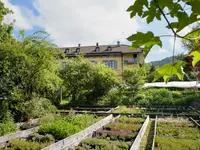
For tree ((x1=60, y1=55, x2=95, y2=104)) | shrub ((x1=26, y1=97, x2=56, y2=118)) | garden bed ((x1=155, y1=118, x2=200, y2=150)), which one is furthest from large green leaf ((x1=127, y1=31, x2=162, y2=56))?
tree ((x1=60, y1=55, x2=95, y2=104))

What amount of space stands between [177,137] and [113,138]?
2404 mm

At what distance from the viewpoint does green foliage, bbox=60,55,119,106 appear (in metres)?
20.5

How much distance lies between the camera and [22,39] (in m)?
10.4

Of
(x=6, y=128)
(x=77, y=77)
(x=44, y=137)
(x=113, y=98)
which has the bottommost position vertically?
(x=44, y=137)

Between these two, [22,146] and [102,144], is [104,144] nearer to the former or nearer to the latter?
[102,144]

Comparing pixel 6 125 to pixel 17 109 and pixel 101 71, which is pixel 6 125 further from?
pixel 101 71

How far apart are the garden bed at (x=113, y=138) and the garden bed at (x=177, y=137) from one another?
36.5 inches

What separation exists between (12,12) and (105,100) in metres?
12.6

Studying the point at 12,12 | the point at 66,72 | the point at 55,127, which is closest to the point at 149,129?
the point at 55,127

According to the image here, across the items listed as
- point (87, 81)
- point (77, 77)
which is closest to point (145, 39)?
Answer: point (87, 81)

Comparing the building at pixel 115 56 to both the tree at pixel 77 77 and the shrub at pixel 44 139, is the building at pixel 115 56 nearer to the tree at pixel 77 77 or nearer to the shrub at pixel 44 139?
the tree at pixel 77 77

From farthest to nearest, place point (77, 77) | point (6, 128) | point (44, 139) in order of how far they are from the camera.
Answer: 1. point (77, 77)
2. point (6, 128)
3. point (44, 139)

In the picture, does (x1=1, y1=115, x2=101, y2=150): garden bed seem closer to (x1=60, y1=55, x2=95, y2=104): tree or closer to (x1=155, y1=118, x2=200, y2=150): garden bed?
(x1=155, y1=118, x2=200, y2=150): garden bed

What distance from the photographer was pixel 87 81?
20516 millimetres
